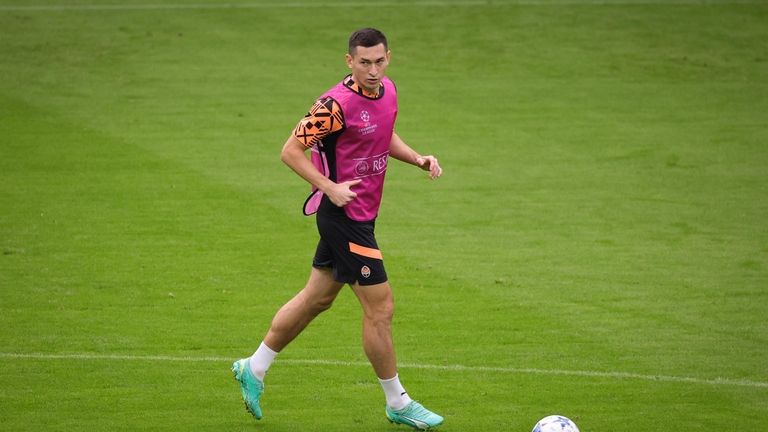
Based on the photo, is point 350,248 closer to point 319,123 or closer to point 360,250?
point 360,250

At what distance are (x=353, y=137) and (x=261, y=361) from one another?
1.56 m

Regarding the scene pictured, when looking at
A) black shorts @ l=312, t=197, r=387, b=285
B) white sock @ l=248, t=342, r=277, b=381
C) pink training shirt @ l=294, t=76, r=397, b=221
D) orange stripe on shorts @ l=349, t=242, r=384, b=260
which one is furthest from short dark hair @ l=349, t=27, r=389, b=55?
white sock @ l=248, t=342, r=277, b=381

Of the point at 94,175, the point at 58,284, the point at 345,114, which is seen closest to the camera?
the point at 345,114

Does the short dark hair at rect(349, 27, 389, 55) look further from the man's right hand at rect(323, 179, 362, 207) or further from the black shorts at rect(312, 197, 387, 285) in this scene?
the black shorts at rect(312, 197, 387, 285)

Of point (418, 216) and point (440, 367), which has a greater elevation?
point (440, 367)

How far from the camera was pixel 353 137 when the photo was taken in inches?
287

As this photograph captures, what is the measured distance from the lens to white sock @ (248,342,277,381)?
24.9 feet

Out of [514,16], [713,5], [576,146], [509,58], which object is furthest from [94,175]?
[713,5]

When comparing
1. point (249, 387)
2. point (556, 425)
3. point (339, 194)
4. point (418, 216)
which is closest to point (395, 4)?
point (418, 216)

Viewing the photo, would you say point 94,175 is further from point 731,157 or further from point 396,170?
point 731,157

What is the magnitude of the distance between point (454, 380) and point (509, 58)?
1366 cm

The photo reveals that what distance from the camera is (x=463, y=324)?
9.80 metres

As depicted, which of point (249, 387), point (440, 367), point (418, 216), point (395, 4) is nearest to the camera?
point (249, 387)

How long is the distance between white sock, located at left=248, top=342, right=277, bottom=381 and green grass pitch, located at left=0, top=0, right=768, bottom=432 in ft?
1.04
